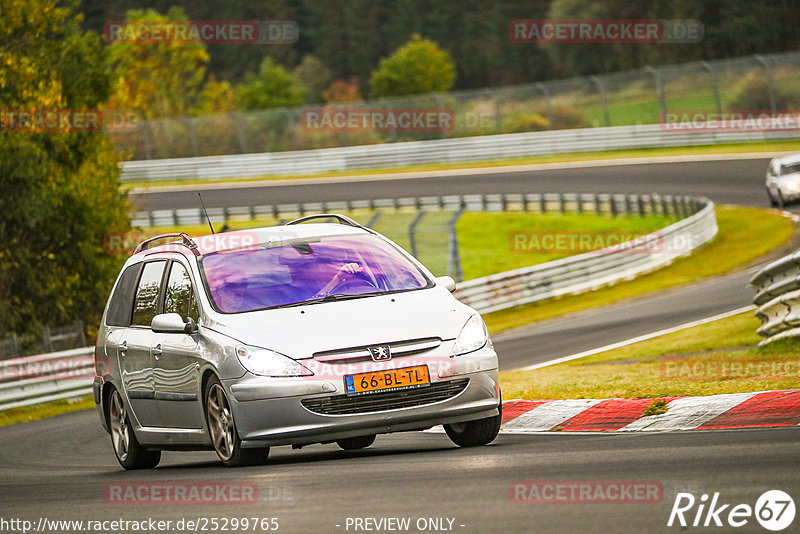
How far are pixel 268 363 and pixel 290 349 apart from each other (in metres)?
0.16

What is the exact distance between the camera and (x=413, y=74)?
81438mm

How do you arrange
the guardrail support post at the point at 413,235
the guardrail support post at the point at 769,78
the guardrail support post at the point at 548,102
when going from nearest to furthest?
the guardrail support post at the point at 413,235
the guardrail support post at the point at 769,78
the guardrail support post at the point at 548,102

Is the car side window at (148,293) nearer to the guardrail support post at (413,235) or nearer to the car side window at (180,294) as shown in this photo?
the car side window at (180,294)

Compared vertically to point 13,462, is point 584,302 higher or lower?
lower

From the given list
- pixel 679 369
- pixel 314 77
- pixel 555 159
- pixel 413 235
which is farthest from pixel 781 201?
pixel 314 77

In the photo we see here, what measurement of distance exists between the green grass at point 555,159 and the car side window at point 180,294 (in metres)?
35.8

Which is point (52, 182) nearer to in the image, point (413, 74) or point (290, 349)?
point (290, 349)

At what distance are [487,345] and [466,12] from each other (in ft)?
316

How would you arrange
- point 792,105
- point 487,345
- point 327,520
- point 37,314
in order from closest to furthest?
point 327,520 < point 487,345 < point 37,314 < point 792,105

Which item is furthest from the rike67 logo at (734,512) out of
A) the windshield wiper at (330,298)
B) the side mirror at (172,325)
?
the side mirror at (172,325)

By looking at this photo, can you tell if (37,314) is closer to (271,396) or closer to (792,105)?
(271,396)

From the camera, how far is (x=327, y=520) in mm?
5781

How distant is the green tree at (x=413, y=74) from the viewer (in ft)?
266

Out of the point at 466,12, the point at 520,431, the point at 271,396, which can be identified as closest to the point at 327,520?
the point at 271,396
